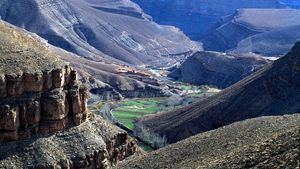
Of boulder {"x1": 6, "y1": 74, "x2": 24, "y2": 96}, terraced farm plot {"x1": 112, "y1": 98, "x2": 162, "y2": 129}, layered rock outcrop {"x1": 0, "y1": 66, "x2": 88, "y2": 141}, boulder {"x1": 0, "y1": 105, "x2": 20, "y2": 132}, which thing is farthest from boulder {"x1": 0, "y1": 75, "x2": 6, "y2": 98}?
terraced farm plot {"x1": 112, "y1": 98, "x2": 162, "y2": 129}

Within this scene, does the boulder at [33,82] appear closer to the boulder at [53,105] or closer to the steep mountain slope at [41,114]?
the steep mountain slope at [41,114]

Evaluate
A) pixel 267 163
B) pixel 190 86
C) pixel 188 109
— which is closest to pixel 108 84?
pixel 190 86

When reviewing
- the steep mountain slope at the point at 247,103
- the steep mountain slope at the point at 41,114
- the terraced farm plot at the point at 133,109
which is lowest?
the terraced farm plot at the point at 133,109

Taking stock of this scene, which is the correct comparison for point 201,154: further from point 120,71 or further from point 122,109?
point 120,71

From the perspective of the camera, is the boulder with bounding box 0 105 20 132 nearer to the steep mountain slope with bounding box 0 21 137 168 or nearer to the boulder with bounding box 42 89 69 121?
the steep mountain slope with bounding box 0 21 137 168

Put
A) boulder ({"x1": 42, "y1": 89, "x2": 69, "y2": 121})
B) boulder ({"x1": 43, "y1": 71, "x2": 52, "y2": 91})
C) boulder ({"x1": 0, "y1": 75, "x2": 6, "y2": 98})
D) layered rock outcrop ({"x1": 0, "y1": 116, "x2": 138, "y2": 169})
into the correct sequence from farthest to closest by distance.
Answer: boulder ({"x1": 42, "y1": 89, "x2": 69, "y2": 121}), boulder ({"x1": 43, "y1": 71, "x2": 52, "y2": 91}), boulder ({"x1": 0, "y1": 75, "x2": 6, "y2": 98}), layered rock outcrop ({"x1": 0, "y1": 116, "x2": 138, "y2": 169})

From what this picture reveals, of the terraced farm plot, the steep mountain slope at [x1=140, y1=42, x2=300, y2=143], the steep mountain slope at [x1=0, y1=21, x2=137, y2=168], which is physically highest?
the steep mountain slope at [x1=0, y1=21, x2=137, y2=168]

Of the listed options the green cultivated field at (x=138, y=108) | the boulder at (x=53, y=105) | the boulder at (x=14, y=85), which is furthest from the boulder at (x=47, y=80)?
the green cultivated field at (x=138, y=108)
